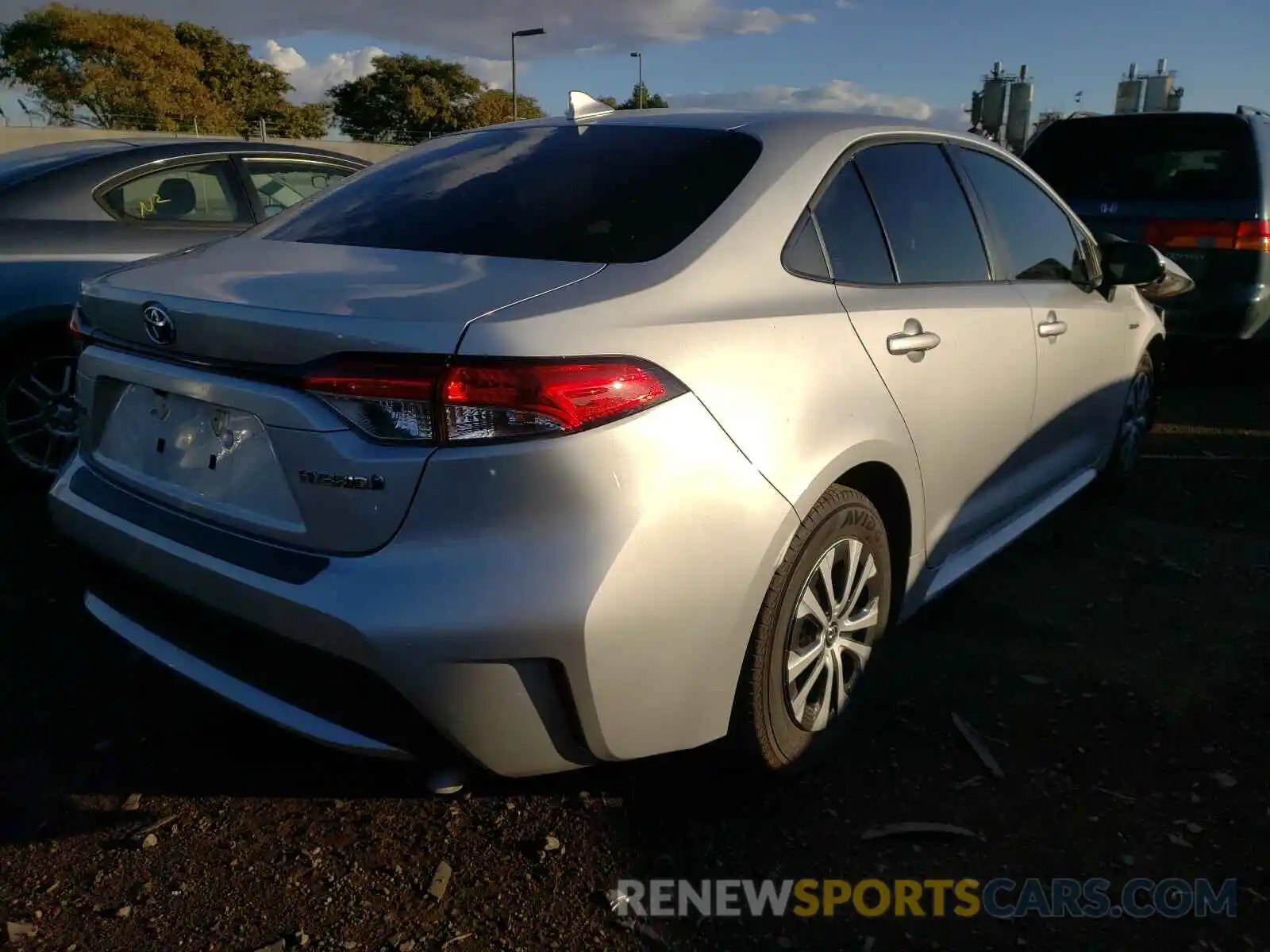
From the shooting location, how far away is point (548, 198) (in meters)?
2.55

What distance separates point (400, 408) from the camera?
189cm

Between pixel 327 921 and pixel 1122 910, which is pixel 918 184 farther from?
pixel 327 921

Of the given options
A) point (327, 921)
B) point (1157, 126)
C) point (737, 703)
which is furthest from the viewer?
point (1157, 126)

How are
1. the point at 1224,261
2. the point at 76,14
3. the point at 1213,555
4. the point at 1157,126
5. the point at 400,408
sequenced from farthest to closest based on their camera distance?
the point at 76,14, the point at 1157,126, the point at 1224,261, the point at 1213,555, the point at 400,408

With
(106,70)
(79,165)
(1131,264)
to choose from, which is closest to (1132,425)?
(1131,264)

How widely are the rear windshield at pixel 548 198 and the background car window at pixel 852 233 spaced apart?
24 centimetres

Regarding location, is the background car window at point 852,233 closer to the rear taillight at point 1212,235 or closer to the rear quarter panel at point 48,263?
the rear quarter panel at point 48,263

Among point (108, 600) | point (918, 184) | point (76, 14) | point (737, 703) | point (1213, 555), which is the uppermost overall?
point (76, 14)

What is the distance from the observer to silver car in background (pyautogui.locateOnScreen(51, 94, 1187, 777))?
189 cm

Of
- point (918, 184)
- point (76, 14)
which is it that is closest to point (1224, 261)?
point (918, 184)

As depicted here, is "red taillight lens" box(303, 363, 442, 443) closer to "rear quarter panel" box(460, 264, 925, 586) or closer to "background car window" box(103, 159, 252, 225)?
"rear quarter panel" box(460, 264, 925, 586)

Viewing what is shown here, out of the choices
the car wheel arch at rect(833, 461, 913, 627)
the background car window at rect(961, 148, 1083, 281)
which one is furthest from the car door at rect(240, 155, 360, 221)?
the car wheel arch at rect(833, 461, 913, 627)

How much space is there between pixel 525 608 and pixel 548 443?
0.29 metres

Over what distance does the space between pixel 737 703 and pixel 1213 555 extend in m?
2.75
